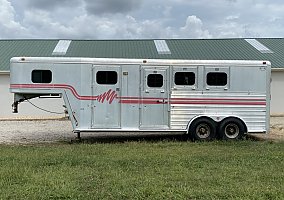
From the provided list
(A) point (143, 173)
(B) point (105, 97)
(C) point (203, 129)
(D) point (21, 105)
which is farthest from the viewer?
(D) point (21, 105)

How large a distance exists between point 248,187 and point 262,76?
7.70 meters

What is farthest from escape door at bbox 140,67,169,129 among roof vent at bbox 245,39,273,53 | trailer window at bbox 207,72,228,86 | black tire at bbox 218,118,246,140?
roof vent at bbox 245,39,273,53

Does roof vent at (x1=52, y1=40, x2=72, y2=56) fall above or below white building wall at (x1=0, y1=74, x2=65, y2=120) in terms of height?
above

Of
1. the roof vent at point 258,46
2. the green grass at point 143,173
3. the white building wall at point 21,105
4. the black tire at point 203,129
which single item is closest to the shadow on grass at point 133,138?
the black tire at point 203,129

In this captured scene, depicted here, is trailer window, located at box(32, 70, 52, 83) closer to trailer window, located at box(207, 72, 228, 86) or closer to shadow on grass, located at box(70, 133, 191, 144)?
shadow on grass, located at box(70, 133, 191, 144)

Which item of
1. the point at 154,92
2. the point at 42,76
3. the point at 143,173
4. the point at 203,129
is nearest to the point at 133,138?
the point at 154,92

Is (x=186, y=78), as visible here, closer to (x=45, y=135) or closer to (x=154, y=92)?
(x=154, y=92)

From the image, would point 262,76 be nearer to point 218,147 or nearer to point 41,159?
point 218,147

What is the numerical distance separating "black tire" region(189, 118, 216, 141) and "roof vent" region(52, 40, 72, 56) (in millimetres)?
15925

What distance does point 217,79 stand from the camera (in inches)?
536

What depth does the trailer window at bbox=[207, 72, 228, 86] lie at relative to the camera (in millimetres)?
13570

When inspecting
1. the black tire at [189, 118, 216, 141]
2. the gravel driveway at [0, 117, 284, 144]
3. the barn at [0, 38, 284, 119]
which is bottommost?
the gravel driveway at [0, 117, 284, 144]

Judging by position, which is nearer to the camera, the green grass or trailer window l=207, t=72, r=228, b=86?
the green grass

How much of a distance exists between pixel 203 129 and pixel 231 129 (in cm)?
89
